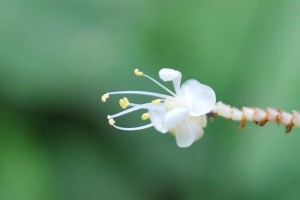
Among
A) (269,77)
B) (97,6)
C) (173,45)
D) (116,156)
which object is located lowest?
(116,156)

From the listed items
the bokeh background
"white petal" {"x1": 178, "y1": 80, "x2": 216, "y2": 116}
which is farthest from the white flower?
the bokeh background

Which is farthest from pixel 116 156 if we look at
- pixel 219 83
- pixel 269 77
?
pixel 269 77

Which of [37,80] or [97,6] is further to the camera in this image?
[97,6]

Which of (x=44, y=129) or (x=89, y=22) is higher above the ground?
(x=89, y=22)

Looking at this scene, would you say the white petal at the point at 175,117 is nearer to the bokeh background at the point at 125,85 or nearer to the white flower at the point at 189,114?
the white flower at the point at 189,114

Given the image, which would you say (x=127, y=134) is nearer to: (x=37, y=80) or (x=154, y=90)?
(x=154, y=90)

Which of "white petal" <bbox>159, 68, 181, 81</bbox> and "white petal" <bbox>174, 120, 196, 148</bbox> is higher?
"white petal" <bbox>159, 68, 181, 81</bbox>

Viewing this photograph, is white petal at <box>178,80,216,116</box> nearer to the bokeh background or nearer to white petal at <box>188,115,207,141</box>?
white petal at <box>188,115,207,141</box>
